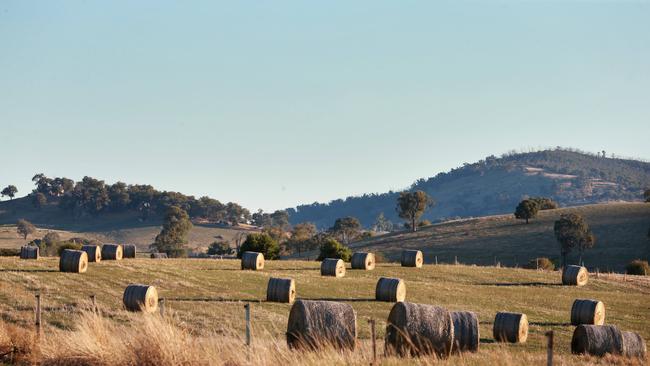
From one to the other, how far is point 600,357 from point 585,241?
72490mm

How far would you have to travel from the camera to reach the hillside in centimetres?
9062

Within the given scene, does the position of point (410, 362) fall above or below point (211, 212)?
below

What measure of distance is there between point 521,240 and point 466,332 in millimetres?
82950

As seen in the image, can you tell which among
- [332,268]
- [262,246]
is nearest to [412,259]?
[332,268]

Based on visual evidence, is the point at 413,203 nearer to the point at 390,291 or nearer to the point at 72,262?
the point at 72,262

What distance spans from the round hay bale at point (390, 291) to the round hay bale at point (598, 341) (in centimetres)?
1378

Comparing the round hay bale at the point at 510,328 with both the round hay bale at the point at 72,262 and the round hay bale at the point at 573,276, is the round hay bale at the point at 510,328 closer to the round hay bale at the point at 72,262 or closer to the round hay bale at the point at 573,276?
the round hay bale at the point at 72,262

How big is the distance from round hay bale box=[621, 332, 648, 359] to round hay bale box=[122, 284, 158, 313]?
15.7 meters

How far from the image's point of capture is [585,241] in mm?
90062

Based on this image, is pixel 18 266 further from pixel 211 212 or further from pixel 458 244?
pixel 211 212

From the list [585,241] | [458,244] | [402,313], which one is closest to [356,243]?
[458,244]

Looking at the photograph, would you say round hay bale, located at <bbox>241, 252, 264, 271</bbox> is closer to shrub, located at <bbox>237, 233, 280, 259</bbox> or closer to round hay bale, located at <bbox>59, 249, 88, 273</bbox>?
round hay bale, located at <bbox>59, 249, 88, 273</bbox>

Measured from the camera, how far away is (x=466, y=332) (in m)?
19.5

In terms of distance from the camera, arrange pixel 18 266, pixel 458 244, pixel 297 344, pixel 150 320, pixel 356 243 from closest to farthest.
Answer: pixel 150 320
pixel 297 344
pixel 18 266
pixel 458 244
pixel 356 243
